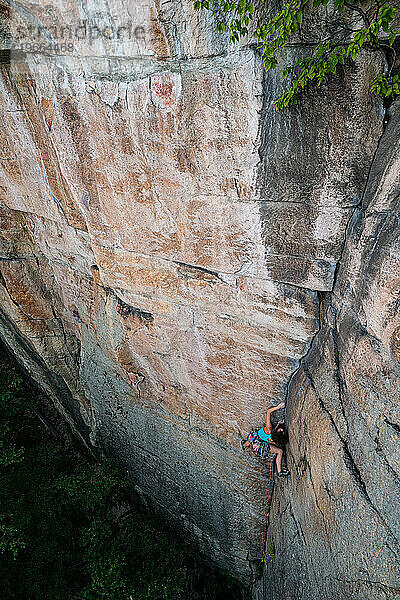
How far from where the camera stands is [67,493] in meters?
6.87

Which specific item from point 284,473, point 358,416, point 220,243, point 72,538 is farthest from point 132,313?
point 72,538

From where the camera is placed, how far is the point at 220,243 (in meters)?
3.91

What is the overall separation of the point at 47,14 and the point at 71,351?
488 centimetres

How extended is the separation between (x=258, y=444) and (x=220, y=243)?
2.46 m

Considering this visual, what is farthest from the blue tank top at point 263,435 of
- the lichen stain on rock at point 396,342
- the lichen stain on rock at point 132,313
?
the lichen stain on rock at point 396,342

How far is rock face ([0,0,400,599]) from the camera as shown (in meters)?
2.98

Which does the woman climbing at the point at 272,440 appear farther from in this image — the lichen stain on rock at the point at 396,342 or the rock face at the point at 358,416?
the lichen stain on rock at the point at 396,342

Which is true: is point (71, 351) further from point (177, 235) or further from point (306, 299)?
point (306, 299)

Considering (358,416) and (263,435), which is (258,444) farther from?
(358,416)

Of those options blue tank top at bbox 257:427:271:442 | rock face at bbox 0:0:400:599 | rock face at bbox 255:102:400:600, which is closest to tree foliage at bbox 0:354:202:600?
rock face at bbox 0:0:400:599

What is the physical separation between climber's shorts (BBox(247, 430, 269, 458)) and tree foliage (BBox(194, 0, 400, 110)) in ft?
11.7

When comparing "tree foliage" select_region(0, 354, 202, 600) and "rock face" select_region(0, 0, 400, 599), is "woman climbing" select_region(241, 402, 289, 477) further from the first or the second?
"tree foliage" select_region(0, 354, 202, 600)

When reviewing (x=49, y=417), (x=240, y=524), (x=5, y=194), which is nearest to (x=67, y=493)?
(x=49, y=417)

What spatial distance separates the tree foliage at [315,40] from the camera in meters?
2.46
